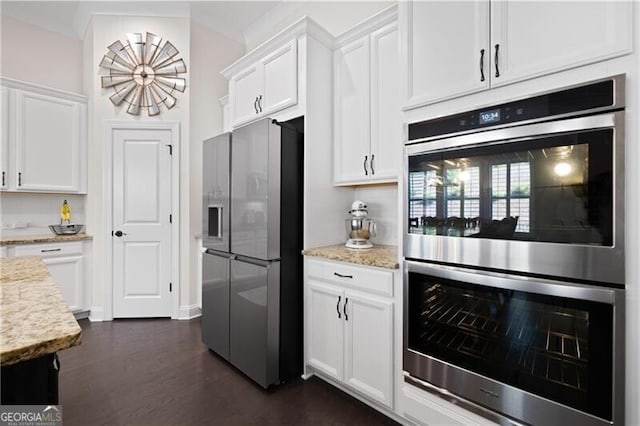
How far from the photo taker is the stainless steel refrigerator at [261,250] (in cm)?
212

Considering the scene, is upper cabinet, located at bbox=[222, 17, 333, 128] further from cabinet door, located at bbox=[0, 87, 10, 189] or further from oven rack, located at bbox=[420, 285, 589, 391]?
cabinet door, located at bbox=[0, 87, 10, 189]

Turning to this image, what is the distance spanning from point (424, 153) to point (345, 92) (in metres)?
1.04

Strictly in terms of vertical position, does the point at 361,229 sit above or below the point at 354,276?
above

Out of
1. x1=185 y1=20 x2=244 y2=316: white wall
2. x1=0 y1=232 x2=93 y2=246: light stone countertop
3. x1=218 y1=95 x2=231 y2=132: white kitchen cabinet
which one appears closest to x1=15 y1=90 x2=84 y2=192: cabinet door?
x1=0 y1=232 x2=93 y2=246: light stone countertop

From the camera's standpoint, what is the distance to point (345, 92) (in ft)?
7.75

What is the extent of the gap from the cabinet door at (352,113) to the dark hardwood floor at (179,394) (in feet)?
5.01

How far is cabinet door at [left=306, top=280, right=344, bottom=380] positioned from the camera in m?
2.02

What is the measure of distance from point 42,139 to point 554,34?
455 centimetres

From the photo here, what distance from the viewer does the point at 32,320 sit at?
2.69ft

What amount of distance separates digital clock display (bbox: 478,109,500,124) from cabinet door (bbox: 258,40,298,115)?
1339mm

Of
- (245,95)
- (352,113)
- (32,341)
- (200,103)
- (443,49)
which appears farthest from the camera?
(200,103)

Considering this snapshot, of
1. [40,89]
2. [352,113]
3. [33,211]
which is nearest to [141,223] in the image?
[33,211]

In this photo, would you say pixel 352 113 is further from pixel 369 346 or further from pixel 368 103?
pixel 369 346

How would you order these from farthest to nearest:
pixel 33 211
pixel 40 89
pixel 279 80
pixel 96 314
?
pixel 33 211, pixel 96 314, pixel 40 89, pixel 279 80
